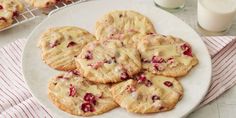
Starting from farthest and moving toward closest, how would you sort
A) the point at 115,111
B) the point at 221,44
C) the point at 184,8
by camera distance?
the point at 184,8, the point at 221,44, the point at 115,111

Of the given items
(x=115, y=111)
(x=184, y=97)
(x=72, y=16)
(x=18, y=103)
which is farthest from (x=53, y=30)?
(x=184, y=97)

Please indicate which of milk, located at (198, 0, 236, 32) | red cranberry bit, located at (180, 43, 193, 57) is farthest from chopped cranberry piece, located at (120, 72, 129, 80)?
milk, located at (198, 0, 236, 32)

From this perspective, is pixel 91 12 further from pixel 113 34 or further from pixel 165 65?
pixel 165 65

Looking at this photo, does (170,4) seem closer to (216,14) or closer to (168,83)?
(216,14)

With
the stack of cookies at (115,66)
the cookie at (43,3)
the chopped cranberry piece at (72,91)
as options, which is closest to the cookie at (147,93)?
the stack of cookies at (115,66)

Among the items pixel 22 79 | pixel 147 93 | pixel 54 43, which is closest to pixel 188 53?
pixel 147 93

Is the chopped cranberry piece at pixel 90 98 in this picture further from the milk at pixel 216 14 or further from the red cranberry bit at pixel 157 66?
the milk at pixel 216 14
